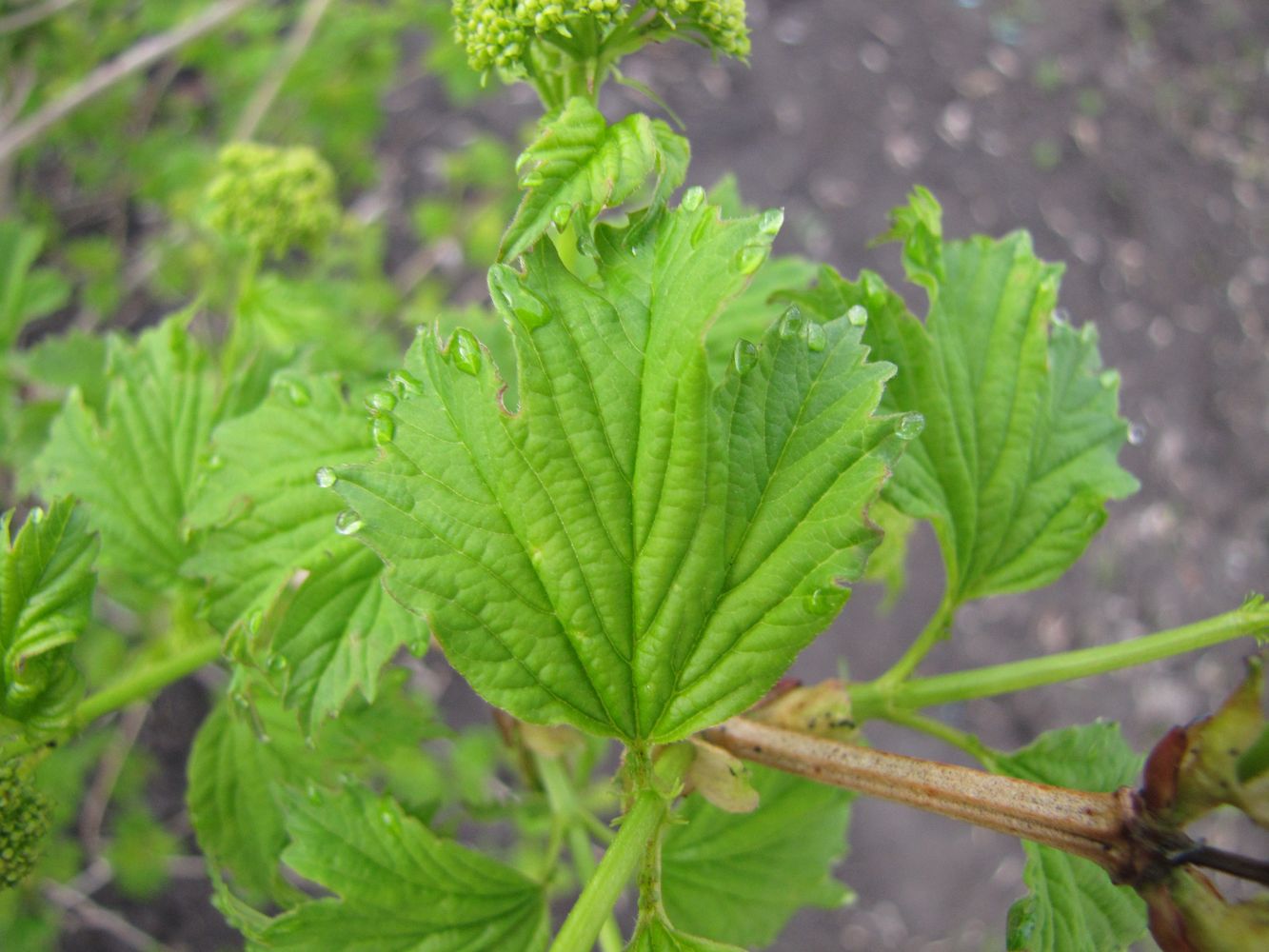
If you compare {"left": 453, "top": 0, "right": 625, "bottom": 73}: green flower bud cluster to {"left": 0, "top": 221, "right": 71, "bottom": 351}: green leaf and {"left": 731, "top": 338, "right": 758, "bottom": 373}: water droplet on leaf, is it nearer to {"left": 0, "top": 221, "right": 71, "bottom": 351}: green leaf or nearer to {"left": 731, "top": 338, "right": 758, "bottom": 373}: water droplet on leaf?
{"left": 731, "top": 338, "right": 758, "bottom": 373}: water droplet on leaf

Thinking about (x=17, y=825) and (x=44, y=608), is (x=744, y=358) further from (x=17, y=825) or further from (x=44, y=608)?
(x=17, y=825)

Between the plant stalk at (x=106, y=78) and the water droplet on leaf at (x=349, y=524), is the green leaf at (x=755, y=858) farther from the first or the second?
the plant stalk at (x=106, y=78)

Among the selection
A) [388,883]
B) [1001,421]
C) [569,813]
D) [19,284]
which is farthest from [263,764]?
[19,284]

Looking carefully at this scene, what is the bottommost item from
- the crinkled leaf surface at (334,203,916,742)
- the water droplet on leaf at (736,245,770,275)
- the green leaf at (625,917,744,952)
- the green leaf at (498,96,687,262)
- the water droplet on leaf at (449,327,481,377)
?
the green leaf at (625,917,744,952)

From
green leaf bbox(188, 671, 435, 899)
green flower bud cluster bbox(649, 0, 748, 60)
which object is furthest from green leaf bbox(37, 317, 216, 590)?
green flower bud cluster bbox(649, 0, 748, 60)

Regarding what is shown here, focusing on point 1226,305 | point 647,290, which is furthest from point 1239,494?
point 647,290

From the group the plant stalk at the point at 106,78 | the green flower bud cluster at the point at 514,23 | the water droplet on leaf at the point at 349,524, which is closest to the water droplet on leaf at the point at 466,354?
the water droplet on leaf at the point at 349,524

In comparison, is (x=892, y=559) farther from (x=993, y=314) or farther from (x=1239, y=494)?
(x=1239, y=494)
